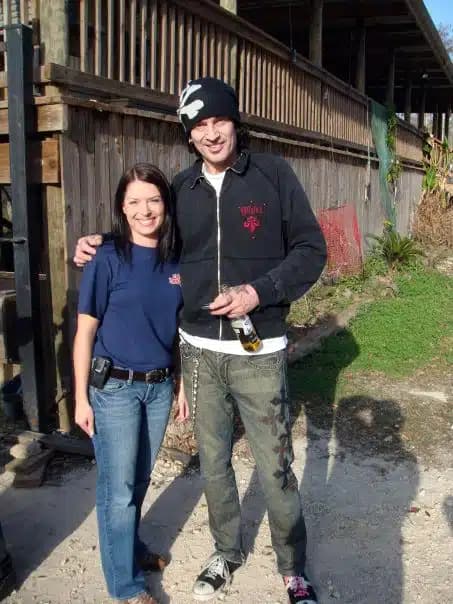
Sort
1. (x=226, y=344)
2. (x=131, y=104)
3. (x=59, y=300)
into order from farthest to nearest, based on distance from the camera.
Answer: (x=131, y=104)
(x=59, y=300)
(x=226, y=344)

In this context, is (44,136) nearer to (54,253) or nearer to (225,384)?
(54,253)

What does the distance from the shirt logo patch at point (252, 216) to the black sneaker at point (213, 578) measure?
149cm

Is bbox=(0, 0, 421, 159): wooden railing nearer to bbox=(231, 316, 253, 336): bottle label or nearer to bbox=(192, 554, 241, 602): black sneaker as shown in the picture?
bbox=(231, 316, 253, 336): bottle label

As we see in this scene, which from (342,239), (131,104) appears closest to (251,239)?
(131,104)

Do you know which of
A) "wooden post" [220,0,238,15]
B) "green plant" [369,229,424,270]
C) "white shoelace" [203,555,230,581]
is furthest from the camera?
"green plant" [369,229,424,270]

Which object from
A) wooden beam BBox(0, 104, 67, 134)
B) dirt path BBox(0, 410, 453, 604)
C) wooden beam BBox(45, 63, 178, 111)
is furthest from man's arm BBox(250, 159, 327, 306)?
wooden beam BBox(45, 63, 178, 111)

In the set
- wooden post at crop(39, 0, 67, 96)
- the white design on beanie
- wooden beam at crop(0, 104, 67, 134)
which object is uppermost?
wooden post at crop(39, 0, 67, 96)

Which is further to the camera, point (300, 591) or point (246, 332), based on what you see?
point (300, 591)

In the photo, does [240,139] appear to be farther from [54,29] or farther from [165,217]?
[54,29]

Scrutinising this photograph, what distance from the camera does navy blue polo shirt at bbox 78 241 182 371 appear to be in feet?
7.96

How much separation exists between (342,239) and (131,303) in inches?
304

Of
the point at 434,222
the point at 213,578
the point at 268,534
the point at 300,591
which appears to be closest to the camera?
the point at 300,591

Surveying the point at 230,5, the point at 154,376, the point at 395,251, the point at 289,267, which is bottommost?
the point at 154,376

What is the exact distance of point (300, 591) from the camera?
2.72m
